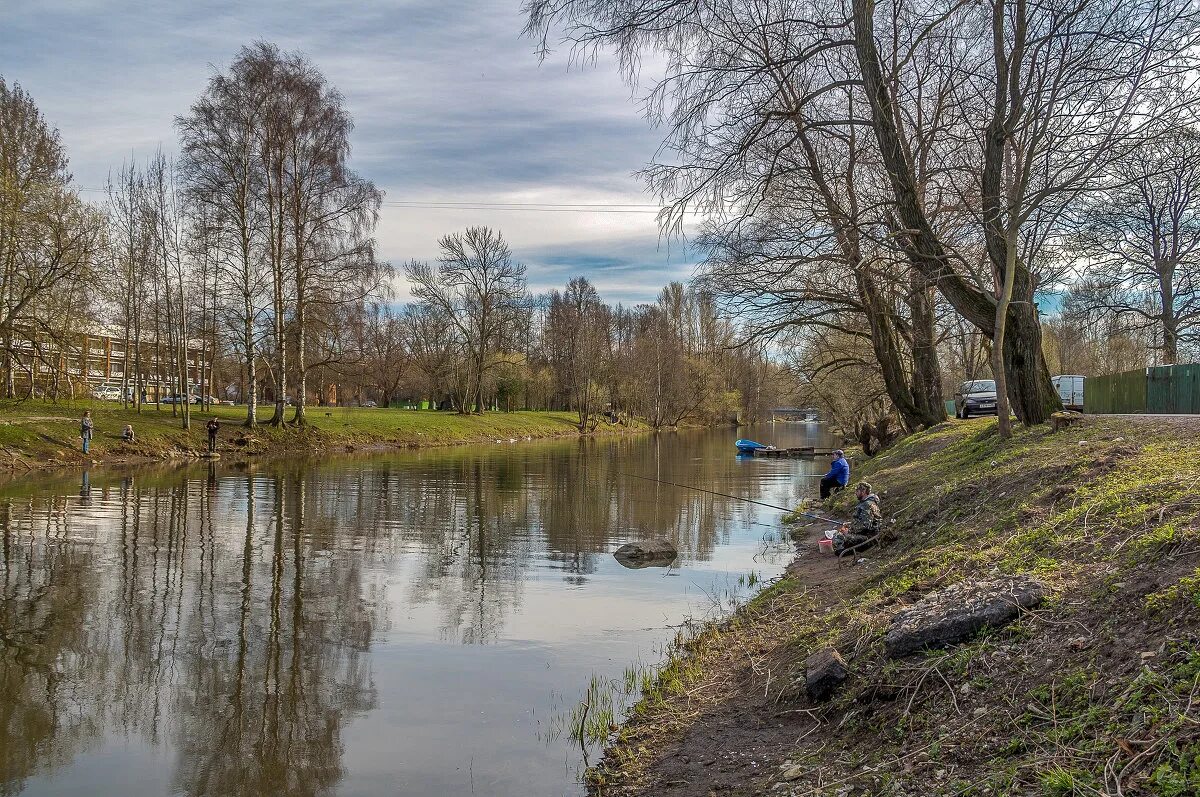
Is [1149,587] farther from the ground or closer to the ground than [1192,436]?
closer to the ground

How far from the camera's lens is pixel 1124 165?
13.8 m

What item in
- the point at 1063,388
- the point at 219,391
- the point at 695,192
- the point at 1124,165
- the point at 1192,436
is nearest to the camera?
the point at 1192,436

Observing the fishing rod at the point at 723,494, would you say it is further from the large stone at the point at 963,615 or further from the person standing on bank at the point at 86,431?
the person standing on bank at the point at 86,431

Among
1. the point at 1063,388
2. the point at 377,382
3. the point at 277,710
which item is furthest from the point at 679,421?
the point at 277,710

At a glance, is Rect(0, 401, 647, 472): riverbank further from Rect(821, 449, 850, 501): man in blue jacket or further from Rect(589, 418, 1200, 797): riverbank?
Rect(589, 418, 1200, 797): riverbank

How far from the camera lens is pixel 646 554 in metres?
14.2

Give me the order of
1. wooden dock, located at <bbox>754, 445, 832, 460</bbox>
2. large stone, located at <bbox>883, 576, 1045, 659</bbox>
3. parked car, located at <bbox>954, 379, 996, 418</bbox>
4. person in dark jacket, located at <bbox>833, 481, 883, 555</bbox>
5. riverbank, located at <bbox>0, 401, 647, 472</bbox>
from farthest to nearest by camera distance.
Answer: wooden dock, located at <bbox>754, 445, 832, 460</bbox>, parked car, located at <bbox>954, 379, 996, 418</bbox>, riverbank, located at <bbox>0, 401, 647, 472</bbox>, person in dark jacket, located at <bbox>833, 481, 883, 555</bbox>, large stone, located at <bbox>883, 576, 1045, 659</bbox>

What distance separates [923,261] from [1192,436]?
18.1ft

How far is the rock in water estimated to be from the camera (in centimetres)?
1392

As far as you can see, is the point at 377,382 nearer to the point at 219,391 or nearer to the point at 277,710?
the point at 219,391

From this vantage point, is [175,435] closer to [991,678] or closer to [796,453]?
[796,453]

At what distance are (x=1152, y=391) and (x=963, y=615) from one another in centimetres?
1765

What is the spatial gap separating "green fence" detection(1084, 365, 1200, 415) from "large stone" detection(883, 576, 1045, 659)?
15.3 m

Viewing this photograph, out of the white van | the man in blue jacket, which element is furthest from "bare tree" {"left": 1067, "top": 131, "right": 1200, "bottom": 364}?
the man in blue jacket
